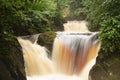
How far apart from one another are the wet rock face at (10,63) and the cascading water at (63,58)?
1.81 metres

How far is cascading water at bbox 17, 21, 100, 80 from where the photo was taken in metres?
10.5

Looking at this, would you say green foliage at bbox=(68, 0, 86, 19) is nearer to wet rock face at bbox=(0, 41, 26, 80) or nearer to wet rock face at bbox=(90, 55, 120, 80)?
wet rock face at bbox=(90, 55, 120, 80)

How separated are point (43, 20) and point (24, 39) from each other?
3.18 metres

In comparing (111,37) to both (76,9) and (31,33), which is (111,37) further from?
(76,9)

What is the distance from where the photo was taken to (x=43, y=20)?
1562 cm

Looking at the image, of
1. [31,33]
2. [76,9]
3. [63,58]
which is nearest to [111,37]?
[63,58]

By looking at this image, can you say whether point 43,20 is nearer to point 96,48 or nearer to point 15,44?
point 96,48

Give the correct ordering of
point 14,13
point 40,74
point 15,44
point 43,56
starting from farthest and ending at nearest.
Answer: point 43,56 < point 40,74 < point 15,44 < point 14,13

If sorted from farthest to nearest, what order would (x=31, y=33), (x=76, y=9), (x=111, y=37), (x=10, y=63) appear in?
1. (x=76, y=9)
2. (x=31, y=33)
3. (x=111, y=37)
4. (x=10, y=63)

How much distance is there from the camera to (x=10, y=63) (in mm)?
7785

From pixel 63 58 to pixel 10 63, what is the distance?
4134 millimetres

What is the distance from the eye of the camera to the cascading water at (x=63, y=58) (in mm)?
10539

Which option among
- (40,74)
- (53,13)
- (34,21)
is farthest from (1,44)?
(53,13)

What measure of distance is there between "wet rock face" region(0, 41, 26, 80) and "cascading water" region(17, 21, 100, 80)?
1.81 metres
